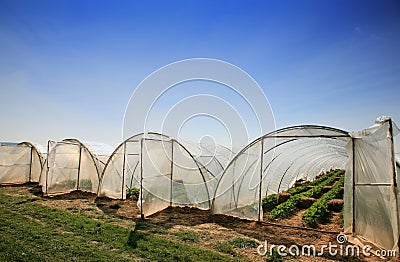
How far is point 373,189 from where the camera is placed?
7.77 meters

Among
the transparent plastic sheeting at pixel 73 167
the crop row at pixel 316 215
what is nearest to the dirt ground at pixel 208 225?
the crop row at pixel 316 215

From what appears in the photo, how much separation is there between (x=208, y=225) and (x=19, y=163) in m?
16.0

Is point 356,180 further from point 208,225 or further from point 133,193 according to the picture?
point 133,193

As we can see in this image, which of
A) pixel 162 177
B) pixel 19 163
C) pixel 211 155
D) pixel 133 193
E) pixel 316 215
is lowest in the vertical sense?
pixel 133 193

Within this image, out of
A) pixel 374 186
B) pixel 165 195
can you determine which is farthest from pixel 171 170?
pixel 374 186

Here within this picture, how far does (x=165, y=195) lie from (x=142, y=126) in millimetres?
3148

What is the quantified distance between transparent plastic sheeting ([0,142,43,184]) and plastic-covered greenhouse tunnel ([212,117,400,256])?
48.3 ft

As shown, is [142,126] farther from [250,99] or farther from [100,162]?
[100,162]

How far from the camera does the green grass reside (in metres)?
6.51

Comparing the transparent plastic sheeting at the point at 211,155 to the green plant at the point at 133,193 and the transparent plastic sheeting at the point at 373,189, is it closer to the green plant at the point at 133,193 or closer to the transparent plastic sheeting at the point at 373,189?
the green plant at the point at 133,193

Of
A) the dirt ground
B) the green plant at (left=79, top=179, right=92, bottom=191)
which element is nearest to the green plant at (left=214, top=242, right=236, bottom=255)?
the dirt ground

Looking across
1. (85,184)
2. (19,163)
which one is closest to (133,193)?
(85,184)

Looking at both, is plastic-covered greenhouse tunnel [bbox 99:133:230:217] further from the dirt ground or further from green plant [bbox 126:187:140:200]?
the dirt ground
